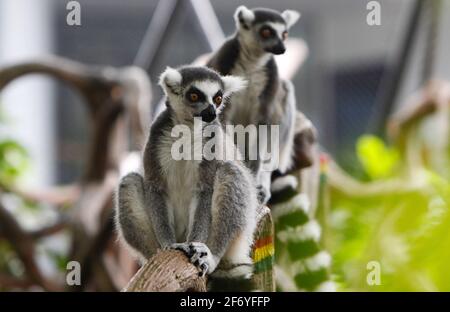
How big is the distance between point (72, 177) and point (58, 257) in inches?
61.5

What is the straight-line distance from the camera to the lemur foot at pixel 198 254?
1003 millimetres

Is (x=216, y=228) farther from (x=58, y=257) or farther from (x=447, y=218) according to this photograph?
(x=58, y=257)

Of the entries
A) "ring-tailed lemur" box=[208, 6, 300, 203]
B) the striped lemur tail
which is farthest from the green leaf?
"ring-tailed lemur" box=[208, 6, 300, 203]

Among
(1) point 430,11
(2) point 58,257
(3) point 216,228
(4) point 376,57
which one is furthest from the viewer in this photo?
(4) point 376,57

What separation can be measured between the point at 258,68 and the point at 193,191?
225 millimetres

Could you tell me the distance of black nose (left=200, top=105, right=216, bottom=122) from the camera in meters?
1.01

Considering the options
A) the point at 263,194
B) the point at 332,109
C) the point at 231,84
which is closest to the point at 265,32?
the point at 231,84

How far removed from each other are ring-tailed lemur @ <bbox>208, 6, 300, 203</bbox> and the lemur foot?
0.53ft

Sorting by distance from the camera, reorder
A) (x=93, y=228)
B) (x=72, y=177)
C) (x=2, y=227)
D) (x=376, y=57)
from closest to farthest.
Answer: (x=93, y=228)
(x=2, y=227)
(x=376, y=57)
(x=72, y=177)

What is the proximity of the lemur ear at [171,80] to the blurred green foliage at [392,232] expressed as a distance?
1.57ft

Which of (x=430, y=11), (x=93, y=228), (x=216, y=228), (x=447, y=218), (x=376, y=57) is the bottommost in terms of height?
(x=216, y=228)

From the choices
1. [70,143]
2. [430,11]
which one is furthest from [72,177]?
[430,11]

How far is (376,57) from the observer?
4059 millimetres

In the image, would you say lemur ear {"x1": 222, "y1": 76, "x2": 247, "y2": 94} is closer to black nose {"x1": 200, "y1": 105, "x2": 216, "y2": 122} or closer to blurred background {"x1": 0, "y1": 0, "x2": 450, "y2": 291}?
black nose {"x1": 200, "y1": 105, "x2": 216, "y2": 122}
